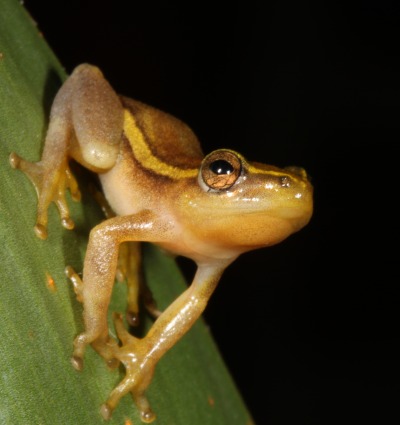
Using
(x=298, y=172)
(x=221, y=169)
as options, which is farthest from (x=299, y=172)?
(x=221, y=169)

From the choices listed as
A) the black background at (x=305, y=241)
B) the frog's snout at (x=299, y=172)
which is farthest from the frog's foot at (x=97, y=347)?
the black background at (x=305, y=241)

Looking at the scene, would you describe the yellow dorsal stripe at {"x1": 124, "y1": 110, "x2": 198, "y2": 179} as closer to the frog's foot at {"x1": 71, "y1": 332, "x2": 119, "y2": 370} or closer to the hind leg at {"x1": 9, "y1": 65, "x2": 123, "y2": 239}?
the hind leg at {"x1": 9, "y1": 65, "x2": 123, "y2": 239}

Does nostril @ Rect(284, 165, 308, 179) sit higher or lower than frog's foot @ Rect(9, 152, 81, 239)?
lower

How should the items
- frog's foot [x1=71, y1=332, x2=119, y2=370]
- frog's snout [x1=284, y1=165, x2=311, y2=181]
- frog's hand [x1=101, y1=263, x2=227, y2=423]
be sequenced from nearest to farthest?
frog's foot [x1=71, y1=332, x2=119, y2=370]
frog's hand [x1=101, y1=263, x2=227, y2=423]
frog's snout [x1=284, y1=165, x2=311, y2=181]

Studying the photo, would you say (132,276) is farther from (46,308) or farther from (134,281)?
(46,308)

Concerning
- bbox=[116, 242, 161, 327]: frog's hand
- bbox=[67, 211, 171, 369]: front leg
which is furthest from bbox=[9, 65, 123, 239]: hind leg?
bbox=[116, 242, 161, 327]: frog's hand

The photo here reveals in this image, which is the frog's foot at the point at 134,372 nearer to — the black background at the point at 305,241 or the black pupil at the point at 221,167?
the black pupil at the point at 221,167
